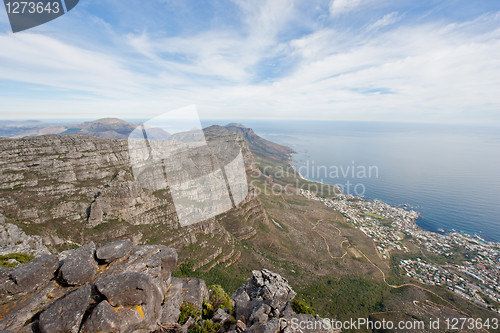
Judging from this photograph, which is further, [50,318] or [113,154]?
[113,154]

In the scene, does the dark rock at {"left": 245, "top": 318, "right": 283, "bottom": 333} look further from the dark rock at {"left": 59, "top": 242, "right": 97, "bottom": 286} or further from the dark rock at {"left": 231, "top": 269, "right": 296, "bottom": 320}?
the dark rock at {"left": 59, "top": 242, "right": 97, "bottom": 286}

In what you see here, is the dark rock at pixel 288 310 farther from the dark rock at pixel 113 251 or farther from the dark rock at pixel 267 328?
the dark rock at pixel 113 251

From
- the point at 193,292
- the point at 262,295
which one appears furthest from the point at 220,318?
the point at 262,295

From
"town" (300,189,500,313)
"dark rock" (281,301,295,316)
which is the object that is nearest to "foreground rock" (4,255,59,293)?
"dark rock" (281,301,295,316)

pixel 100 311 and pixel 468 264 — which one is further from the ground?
pixel 100 311

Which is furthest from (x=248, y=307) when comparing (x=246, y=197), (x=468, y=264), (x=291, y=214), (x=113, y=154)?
(x=468, y=264)

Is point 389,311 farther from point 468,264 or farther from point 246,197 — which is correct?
point 468,264

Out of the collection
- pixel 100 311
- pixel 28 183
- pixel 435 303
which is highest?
pixel 100 311

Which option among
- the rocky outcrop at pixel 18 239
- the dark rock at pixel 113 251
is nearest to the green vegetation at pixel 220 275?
the rocky outcrop at pixel 18 239
